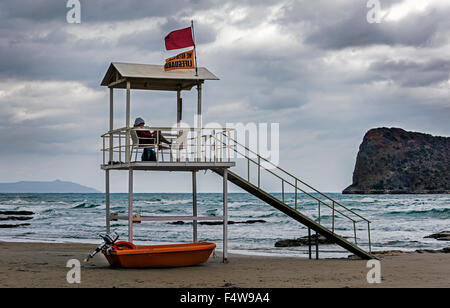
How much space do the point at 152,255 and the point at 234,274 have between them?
2349 mm

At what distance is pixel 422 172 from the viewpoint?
470 feet

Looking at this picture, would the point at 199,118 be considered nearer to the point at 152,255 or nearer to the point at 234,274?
the point at 152,255

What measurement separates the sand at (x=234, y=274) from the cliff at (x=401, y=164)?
122m

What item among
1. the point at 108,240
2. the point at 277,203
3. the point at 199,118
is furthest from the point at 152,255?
the point at 277,203

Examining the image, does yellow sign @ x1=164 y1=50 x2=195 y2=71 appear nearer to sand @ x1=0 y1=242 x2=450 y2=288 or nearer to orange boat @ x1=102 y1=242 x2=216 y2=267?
orange boat @ x1=102 y1=242 x2=216 y2=267

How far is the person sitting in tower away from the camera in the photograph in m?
19.3

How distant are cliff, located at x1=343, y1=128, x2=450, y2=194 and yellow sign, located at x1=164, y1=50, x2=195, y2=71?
125 m

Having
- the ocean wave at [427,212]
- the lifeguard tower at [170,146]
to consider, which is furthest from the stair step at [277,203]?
the ocean wave at [427,212]

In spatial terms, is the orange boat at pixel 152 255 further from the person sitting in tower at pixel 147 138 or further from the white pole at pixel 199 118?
the white pole at pixel 199 118

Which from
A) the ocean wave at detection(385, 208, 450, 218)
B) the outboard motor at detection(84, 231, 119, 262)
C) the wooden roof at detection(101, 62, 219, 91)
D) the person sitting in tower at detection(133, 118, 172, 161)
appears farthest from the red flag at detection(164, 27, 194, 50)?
the ocean wave at detection(385, 208, 450, 218)

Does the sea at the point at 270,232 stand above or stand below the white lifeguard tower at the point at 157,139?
below

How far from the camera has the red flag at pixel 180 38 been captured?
1995cm
